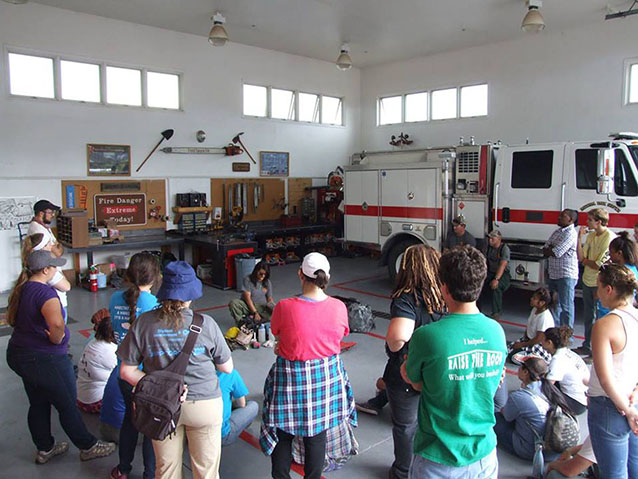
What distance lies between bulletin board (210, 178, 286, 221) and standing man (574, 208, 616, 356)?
8725mm

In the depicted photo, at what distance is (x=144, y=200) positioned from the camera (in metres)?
11.7

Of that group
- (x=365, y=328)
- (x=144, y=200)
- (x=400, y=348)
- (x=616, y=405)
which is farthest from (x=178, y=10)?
(x=616, y=405)

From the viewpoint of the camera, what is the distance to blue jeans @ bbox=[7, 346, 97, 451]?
12.0 ft

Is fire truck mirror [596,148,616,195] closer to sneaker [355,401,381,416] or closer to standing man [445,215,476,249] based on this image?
standing man [445,215,476,249]

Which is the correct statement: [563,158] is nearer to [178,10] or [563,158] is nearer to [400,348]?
[400,348]

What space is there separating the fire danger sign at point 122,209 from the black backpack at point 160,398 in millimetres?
9252

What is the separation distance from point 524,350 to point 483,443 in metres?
4.29

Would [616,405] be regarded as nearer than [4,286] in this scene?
Yes

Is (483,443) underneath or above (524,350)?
above

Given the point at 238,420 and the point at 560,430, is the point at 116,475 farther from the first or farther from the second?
the point at 560,430

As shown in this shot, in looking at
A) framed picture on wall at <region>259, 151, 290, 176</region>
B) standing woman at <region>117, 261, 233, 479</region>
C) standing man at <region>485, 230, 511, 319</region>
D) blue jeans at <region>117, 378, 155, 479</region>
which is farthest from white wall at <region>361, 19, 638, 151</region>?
blue jeans at <region>117, 378, 155, 479</region>

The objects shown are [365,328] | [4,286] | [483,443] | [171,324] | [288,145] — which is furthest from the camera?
[288,145]

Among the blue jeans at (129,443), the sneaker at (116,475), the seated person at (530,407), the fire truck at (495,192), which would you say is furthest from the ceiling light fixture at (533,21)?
the sneaker at (116,475)

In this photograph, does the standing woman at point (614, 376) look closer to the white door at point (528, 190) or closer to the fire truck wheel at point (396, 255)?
the white door at point (528, 190)
